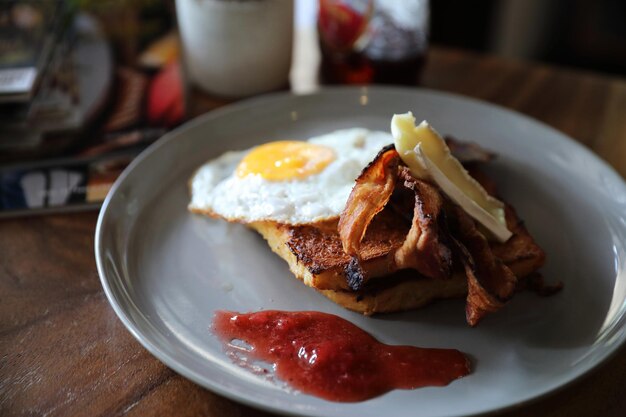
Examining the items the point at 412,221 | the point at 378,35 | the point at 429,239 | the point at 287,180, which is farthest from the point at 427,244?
the point at 378,35

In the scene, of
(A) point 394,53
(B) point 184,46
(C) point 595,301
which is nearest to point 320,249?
(C) point 595,301

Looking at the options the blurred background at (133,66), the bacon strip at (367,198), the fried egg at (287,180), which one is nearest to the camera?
the bacon strip at (367,198)

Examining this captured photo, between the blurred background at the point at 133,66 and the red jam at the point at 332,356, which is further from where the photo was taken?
the blurred background at the point at 133,66

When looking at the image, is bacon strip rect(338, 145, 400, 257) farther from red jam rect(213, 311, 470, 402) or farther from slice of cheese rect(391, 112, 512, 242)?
red jam rect(213, 311, 470, 402)

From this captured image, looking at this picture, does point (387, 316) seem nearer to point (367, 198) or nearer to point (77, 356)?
point (367, 198)

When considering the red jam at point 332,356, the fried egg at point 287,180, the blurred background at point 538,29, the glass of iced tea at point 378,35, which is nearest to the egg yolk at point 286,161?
the fried egg at point 287,180

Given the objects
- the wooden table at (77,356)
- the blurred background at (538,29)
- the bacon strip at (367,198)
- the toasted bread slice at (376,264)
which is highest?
the bacon strip at (367,198)

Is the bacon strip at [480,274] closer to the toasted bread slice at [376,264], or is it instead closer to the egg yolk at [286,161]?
the toasted bread slice at [376,264]
